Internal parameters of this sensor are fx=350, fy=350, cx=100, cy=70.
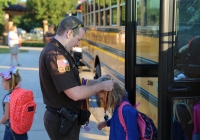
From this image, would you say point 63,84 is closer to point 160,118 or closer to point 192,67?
point 160,118

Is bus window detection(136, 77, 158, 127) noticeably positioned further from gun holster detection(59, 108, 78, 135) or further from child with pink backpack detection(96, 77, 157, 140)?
gun holster detection(59, 108, 78, 135)

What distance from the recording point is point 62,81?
251cm

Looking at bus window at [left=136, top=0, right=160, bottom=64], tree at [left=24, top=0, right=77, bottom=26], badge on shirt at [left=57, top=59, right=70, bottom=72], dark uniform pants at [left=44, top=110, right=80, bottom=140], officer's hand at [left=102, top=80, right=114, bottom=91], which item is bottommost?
dark uniform pants at [left=44, top=110, right=80, bottom=140]

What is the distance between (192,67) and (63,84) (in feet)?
3.06

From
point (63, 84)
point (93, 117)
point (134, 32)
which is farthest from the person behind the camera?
point (93, 117)

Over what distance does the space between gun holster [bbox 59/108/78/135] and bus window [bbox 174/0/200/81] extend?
87 cm

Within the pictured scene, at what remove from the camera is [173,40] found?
87.7 inches

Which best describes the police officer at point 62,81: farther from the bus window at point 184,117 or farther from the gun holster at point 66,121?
the bus window at point 184,117

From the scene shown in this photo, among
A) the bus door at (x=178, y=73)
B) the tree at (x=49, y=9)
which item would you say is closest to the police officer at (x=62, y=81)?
the bus door at (x=178, y=73)

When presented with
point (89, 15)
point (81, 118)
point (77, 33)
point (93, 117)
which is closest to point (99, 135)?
point (93, 117)

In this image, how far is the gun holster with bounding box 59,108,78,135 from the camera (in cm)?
265

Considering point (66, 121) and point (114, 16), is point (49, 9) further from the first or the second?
point (66, 121)

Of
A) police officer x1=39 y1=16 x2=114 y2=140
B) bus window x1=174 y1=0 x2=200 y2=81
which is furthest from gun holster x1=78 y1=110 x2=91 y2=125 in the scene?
bus window x1=174 y1=0 x2=200 y2=81

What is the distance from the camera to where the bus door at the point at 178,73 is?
220cm
